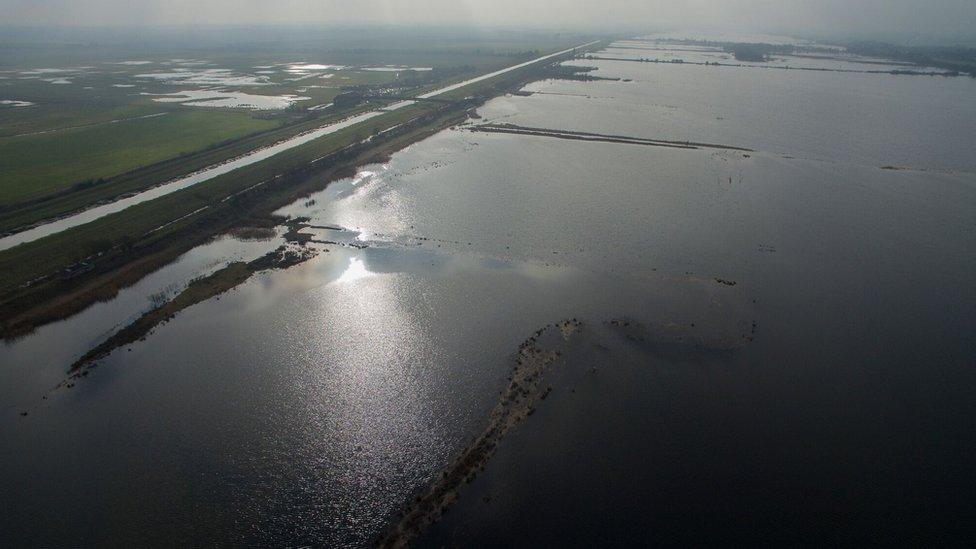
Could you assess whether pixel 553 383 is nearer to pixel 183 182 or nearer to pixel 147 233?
pixel 147 233

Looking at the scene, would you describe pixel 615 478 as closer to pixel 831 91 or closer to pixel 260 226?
pixel 260 226

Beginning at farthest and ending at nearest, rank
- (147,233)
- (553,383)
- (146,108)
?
(146,108), (147,233), (553,383)

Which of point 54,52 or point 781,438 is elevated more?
point 54,52

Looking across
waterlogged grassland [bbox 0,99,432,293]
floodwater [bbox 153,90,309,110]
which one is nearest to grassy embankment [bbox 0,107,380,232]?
waterlogged grassland [bbox 0,99,432,293]

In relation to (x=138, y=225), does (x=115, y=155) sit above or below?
above

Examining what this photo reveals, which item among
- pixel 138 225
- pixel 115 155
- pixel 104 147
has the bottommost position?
pixel 138 225

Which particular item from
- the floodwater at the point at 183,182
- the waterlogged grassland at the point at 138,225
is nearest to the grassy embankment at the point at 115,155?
the floodwater at the point at 183,182

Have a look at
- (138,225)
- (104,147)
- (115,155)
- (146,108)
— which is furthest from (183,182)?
(146,108)

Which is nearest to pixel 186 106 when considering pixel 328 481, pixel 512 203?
pixel 512 203
